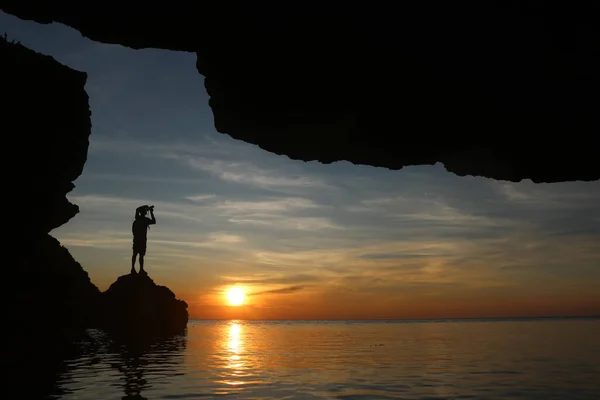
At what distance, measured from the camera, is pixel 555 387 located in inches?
543

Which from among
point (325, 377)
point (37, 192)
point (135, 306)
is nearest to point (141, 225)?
point (135, 306)

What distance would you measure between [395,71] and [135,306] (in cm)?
2919

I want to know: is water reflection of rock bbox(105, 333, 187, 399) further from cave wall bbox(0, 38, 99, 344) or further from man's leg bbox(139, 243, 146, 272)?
man's leg bbox(139, 243, 146, 272)

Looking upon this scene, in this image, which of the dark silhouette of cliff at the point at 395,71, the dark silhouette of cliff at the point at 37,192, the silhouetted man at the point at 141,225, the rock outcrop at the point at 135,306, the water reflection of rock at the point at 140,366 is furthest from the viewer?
the rock outcrop at the point at 135,306

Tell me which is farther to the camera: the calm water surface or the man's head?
the man's head

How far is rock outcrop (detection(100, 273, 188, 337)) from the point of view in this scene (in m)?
33.2

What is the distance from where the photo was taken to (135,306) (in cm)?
3372

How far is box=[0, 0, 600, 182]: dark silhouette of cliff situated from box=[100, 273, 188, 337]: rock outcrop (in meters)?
24.4

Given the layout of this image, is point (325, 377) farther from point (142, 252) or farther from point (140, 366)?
point (142, 252)

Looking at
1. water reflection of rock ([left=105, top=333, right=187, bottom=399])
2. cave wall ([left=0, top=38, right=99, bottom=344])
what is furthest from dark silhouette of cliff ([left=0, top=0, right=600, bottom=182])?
cave wall ([left=0, top=38, right=99, bottom=344])

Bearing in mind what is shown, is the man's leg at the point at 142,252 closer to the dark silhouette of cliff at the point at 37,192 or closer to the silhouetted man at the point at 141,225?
the silhouetted man at the point at 141,225

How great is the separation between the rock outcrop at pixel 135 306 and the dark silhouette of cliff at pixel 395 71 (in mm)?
24401

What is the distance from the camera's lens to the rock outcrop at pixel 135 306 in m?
33.2

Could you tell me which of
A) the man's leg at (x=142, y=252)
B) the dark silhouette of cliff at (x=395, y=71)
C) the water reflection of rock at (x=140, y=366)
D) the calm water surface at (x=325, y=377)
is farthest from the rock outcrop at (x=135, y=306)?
the dark silhouette of cliff at (x=395, y=71)
